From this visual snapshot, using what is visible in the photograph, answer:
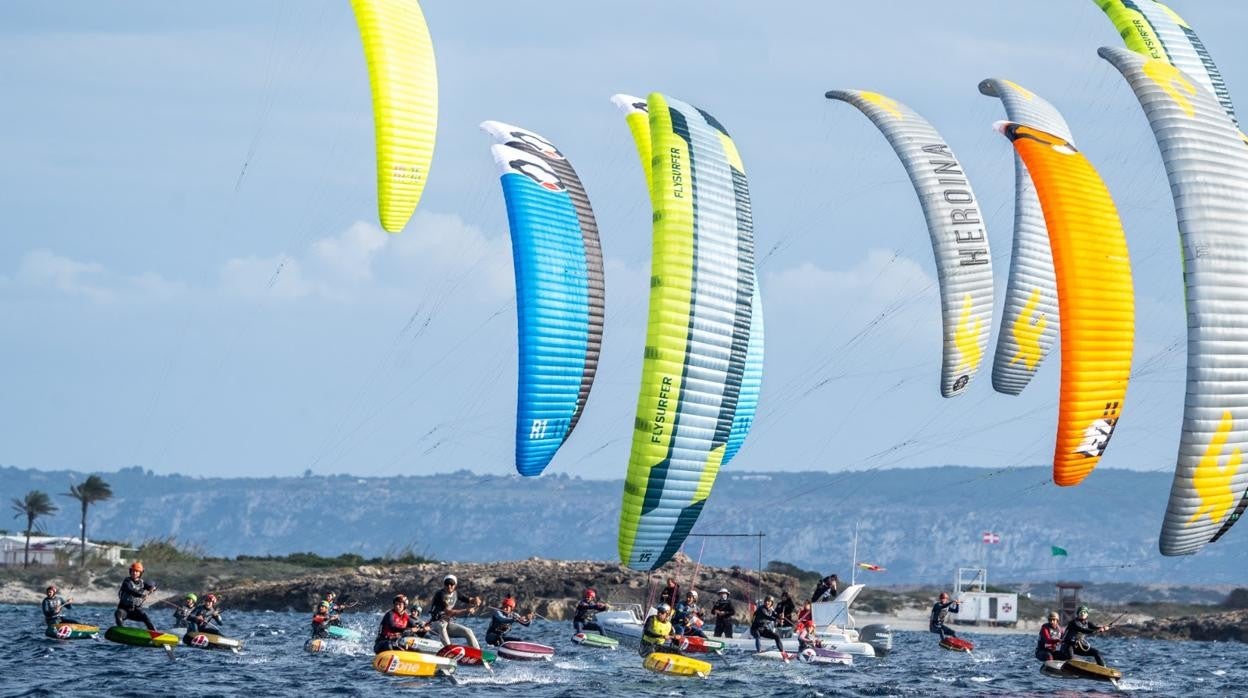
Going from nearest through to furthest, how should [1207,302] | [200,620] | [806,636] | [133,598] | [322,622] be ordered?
[1207,302]
[133,598]
[200,620]
[322,622]
[806,636]

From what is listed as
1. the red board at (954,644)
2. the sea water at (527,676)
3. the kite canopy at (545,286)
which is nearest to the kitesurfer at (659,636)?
the sea water at (527,676)

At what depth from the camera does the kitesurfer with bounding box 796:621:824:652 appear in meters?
43.8

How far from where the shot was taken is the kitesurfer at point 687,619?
141 ft

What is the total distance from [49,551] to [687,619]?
77.0 m

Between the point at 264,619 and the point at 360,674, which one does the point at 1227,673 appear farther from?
the point at 264,619

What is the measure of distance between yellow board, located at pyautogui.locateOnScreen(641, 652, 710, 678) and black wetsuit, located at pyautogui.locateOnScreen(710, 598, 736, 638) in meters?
6.28

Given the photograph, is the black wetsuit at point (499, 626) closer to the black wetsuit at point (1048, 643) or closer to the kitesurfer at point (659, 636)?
the kitesurfer at point (659, 636)

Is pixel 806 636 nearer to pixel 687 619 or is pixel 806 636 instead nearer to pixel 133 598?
pixel 687 619

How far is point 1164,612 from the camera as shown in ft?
386

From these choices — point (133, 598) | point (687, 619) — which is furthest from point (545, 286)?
point (133, 598)

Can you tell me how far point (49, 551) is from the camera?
11119 centimetres

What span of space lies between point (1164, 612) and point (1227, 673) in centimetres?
6922

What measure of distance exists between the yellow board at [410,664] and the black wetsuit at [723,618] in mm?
10253

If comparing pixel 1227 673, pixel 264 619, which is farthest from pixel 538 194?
pixel 264 619
